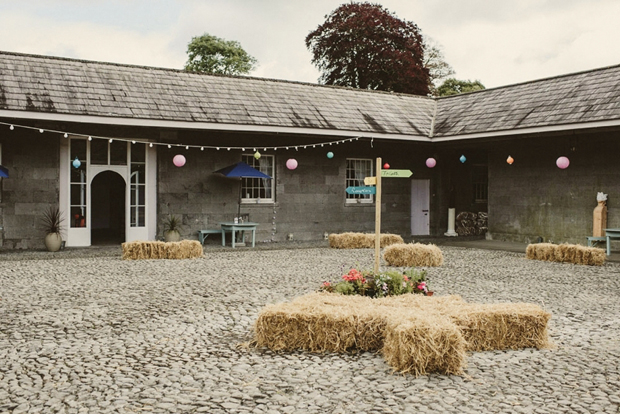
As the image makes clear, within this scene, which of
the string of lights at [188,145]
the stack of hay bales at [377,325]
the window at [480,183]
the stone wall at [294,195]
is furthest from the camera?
the window at [480,183]

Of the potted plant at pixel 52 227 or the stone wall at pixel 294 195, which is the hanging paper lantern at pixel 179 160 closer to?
the stone wall at pixel 294 195

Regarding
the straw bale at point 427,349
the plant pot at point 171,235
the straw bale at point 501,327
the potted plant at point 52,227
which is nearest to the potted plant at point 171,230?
the plant pot at point 171,235

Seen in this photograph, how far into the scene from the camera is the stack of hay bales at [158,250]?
12.6 metres

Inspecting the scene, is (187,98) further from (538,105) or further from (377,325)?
(377,325)

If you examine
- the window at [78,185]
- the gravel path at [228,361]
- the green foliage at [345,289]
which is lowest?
the gravel path at [228,361]

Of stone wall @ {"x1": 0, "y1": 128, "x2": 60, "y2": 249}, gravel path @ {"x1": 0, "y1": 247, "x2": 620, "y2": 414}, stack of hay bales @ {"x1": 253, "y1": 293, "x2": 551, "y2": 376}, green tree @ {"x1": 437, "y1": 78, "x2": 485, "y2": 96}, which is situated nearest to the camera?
gravel path @ {"x1": 0, "y1": 247, "x2": 620, "y2": 414}

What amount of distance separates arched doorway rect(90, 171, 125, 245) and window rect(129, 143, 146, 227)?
308 inches

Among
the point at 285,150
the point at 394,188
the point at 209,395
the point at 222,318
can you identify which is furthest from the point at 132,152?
the point at 209,395

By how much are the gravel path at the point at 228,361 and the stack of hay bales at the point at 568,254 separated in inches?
123

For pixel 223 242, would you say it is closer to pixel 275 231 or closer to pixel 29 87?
pixel 275 231

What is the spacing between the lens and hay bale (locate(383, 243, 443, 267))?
1191 centimetres

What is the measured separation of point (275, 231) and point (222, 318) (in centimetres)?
1074

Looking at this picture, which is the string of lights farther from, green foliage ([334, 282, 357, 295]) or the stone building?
green foliage ([334, 282, 357, 295])

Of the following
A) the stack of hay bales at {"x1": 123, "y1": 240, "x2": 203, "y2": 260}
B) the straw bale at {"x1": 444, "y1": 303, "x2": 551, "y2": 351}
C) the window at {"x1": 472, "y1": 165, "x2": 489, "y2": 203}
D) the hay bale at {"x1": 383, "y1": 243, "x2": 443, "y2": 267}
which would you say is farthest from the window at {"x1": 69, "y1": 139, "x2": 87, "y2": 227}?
the window at {"x1": 472, "y1": 165, "x2": 489, "y2": 203}
